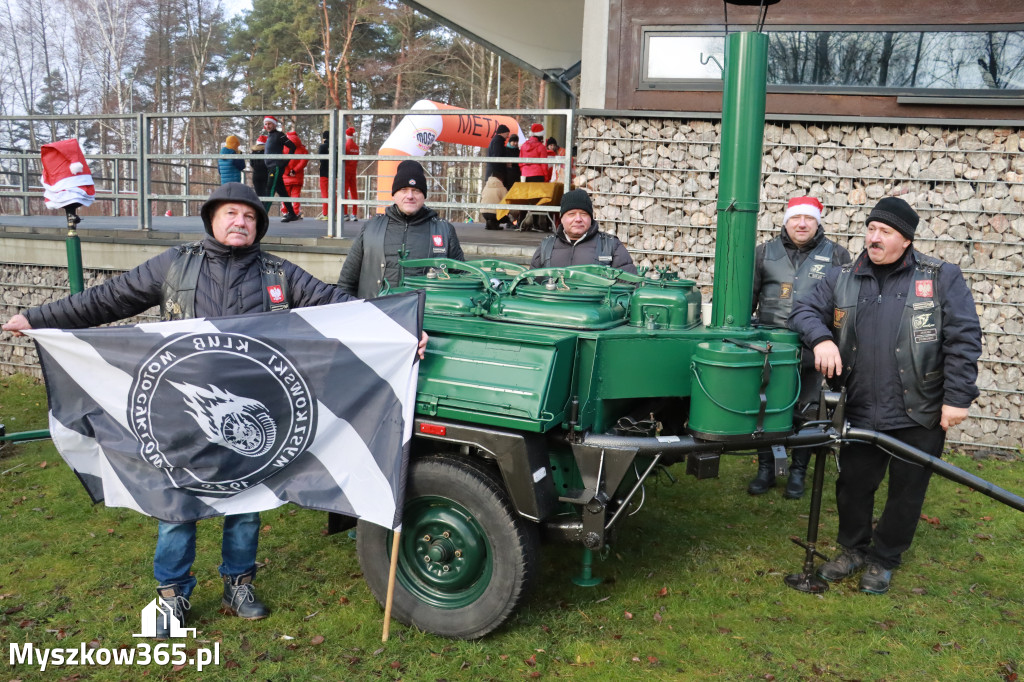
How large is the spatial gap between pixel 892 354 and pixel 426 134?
14.3 m

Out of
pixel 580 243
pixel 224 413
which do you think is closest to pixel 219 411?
pixel 224 413

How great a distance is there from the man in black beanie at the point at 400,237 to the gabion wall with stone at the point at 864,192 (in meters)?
2.87

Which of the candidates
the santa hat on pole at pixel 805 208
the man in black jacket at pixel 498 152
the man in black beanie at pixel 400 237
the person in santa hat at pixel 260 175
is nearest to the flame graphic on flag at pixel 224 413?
the man in black beanie at pixel 400 237

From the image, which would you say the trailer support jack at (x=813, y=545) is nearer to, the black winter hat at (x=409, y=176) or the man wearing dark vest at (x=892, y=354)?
the man wearing dark vest at (x=892, y=354)

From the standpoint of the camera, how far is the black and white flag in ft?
12.5

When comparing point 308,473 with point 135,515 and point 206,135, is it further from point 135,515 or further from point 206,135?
point 206,135

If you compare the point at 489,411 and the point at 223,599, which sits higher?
the point at 489,411

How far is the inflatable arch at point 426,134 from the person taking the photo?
1648cm

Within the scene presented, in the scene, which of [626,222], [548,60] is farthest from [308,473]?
[548,60]

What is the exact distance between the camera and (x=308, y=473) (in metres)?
3.91

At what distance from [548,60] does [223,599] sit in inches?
583

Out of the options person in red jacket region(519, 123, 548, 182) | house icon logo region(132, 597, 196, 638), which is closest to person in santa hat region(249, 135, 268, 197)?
person in red jacket region(519, 123, 548, 182)

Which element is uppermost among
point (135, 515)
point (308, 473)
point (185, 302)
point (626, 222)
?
point (626, 222)

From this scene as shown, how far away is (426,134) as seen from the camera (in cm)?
1748
